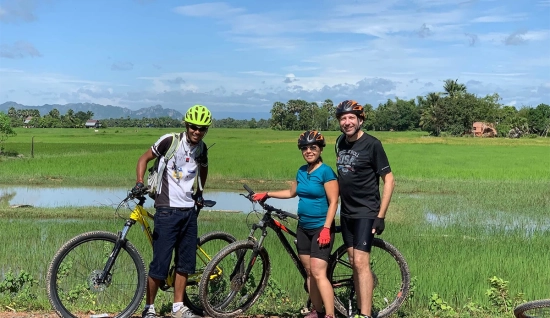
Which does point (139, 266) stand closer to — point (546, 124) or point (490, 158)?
Result: point (490, 158)

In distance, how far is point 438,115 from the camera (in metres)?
62.1

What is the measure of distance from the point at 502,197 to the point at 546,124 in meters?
60.3

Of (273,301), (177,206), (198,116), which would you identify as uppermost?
(198,116)

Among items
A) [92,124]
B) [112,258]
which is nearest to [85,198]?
[112,258]

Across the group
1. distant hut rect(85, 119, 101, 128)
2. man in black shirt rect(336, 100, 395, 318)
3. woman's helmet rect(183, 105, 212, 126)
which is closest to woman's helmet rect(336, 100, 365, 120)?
man in black shirt rect(336, 100, 395, 318)

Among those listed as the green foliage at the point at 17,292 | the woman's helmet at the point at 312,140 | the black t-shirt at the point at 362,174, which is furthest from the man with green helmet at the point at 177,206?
the green foliage at the point at 17,292

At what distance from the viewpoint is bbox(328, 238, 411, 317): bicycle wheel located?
3.98 metres

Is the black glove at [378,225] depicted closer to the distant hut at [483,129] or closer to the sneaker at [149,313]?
→ the sneaker at [149,313]

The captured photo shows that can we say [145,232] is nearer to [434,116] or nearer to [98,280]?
[98,280]

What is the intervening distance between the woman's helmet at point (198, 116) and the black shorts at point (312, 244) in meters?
1.08

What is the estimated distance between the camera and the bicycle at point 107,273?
3.64 m

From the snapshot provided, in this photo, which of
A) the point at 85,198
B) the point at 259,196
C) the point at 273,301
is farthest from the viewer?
the point at 85,198

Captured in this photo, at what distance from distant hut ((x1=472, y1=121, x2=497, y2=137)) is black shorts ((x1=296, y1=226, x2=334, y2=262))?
6258 centimetres

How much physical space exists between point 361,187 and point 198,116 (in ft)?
4.32
